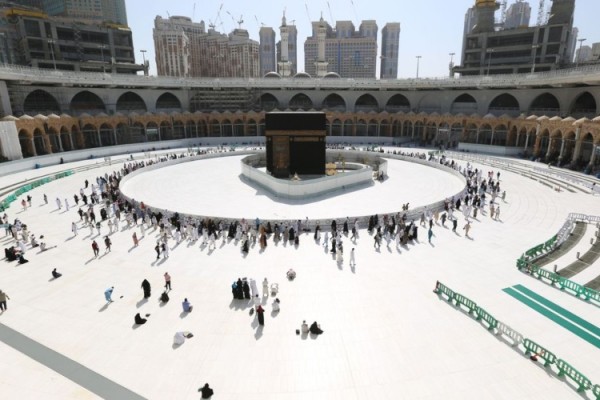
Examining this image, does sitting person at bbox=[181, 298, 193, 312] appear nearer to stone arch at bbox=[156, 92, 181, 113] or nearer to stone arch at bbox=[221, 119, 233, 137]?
stone arch at bbox=[221, 119, 233, 137]

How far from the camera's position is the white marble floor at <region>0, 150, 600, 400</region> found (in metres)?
9.58

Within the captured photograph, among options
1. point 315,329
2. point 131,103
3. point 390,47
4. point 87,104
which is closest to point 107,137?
point 87,104

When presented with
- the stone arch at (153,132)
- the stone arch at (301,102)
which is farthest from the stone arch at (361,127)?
the stone arch at (153,132)

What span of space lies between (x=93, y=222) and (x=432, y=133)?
51198 millimetres

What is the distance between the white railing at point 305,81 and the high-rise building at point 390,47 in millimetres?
110596

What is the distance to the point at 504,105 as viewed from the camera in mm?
54500

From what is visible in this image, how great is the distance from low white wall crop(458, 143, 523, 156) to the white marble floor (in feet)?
88.5

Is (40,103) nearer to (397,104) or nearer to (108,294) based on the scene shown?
(108,294)

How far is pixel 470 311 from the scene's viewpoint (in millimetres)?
12586

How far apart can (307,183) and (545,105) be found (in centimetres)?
4245

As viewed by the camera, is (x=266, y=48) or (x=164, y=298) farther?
(x=266, y=48)

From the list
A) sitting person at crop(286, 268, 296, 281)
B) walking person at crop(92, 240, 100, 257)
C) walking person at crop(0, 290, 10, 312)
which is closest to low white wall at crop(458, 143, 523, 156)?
sitting person at crop(286, 268, 296, 281)

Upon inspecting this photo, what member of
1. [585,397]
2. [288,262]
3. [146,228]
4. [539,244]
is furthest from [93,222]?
[539,244]

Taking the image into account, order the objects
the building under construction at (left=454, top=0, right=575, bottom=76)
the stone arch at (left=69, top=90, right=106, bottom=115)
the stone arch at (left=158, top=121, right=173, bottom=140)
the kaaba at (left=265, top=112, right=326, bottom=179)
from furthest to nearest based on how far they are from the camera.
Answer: the building under construction at (left=454, top=0, right=575, bottom=76), the stone arch at (left=158, top=121, right=173, bottom=140), the stone arch at (left=69, top=90, right=106, bottom=115), the kaaba at (left=265, top=112, right=326, bottom=179)
